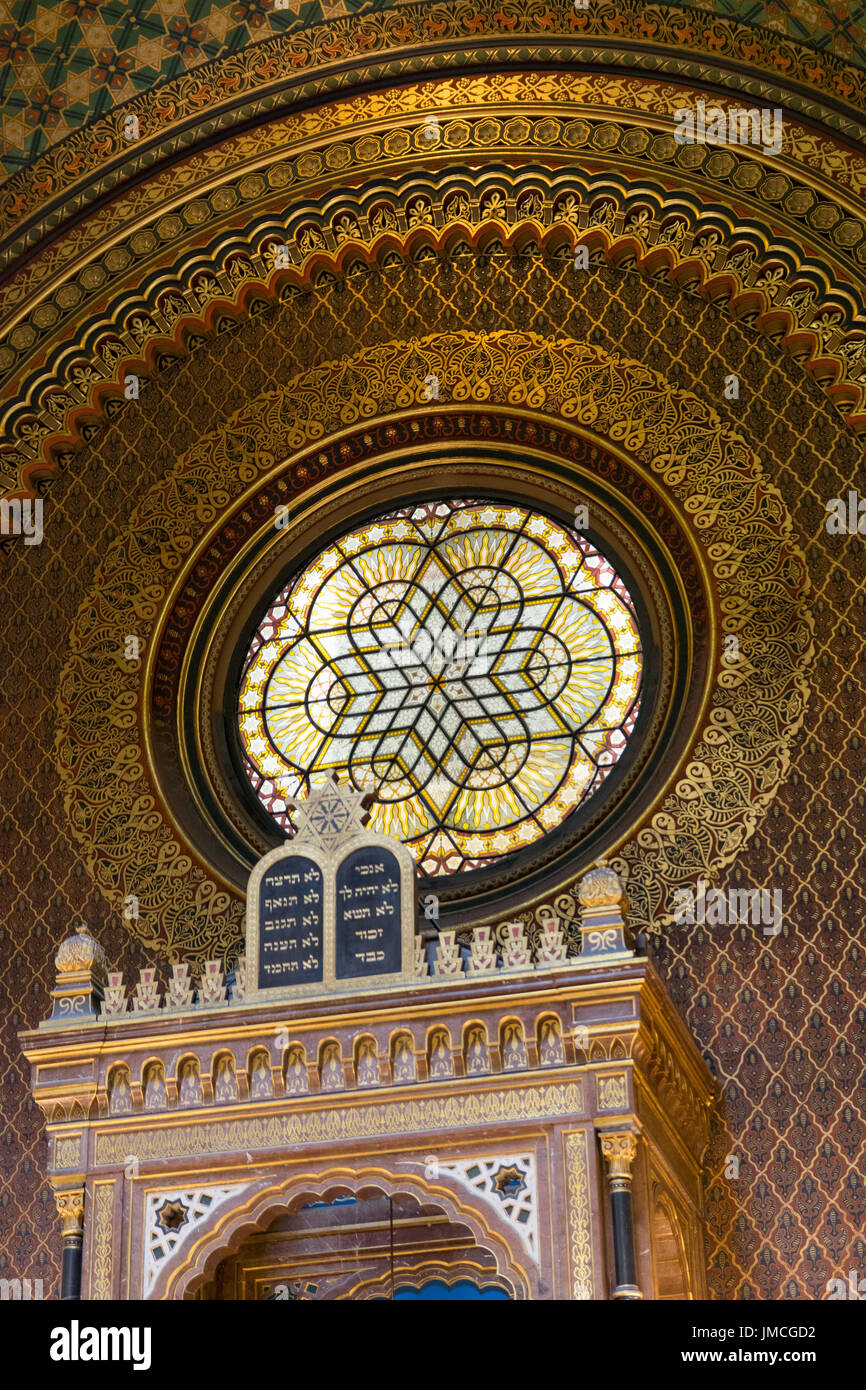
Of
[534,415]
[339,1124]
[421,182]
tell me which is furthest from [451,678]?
[339,1124]

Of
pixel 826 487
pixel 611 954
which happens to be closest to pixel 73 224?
pixel 826 487

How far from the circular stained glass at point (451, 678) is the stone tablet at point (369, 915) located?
2371mm

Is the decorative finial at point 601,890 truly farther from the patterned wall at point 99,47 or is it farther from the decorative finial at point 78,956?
the patterned wall at point 99,47

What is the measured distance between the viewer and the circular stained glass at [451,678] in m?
12.1

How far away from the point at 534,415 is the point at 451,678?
162 centimetres

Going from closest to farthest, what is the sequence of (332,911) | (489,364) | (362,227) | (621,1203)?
(621,1203) → (332,911) → (489,364) → (362,227)

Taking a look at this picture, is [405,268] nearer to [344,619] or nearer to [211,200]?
[211,200]

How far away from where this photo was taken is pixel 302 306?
44.2ft

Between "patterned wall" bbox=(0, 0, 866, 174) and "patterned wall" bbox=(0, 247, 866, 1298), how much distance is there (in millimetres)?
1563

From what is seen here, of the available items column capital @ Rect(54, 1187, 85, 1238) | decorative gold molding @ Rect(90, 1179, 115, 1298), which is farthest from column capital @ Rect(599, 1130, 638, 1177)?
column capital @ Rect(54, 1187, 85, 1238)

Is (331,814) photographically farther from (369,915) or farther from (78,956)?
(78,956)

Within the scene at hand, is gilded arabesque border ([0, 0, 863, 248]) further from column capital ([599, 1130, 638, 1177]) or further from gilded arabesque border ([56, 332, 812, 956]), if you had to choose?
column capital ([599, 1130, 638, 1177])

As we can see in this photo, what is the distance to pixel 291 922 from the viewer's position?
9672mm

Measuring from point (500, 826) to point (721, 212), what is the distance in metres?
3.73
